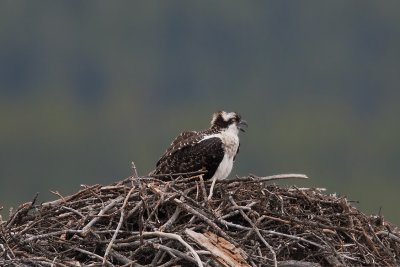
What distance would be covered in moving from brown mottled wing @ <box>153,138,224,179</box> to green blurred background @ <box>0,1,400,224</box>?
89.6 m

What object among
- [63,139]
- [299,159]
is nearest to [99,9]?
[63,139]

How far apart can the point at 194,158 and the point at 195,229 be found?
112 inches

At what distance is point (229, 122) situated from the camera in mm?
15867

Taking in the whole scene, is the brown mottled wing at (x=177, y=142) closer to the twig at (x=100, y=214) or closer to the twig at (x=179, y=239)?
the twig at (x=100, y=214)

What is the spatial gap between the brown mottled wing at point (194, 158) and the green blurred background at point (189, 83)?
89.6 meters

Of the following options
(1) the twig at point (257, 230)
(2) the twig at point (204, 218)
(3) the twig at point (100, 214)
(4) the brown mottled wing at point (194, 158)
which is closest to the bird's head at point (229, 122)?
(4) the brown mottled wing at point (194, 158)

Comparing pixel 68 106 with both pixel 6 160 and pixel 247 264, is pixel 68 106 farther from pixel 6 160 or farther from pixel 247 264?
pixel 247 264

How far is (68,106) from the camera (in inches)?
5408

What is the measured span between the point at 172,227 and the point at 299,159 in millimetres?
99644

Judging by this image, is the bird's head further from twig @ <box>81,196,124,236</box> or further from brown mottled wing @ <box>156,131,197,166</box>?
twig @ <box>81,196,124,236</box>

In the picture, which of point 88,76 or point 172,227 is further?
point 88,76

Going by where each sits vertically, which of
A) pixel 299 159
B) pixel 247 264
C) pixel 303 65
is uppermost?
pixel 303 65

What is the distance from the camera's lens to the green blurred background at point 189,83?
116 metres

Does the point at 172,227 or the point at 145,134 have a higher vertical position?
the point at 145,134
